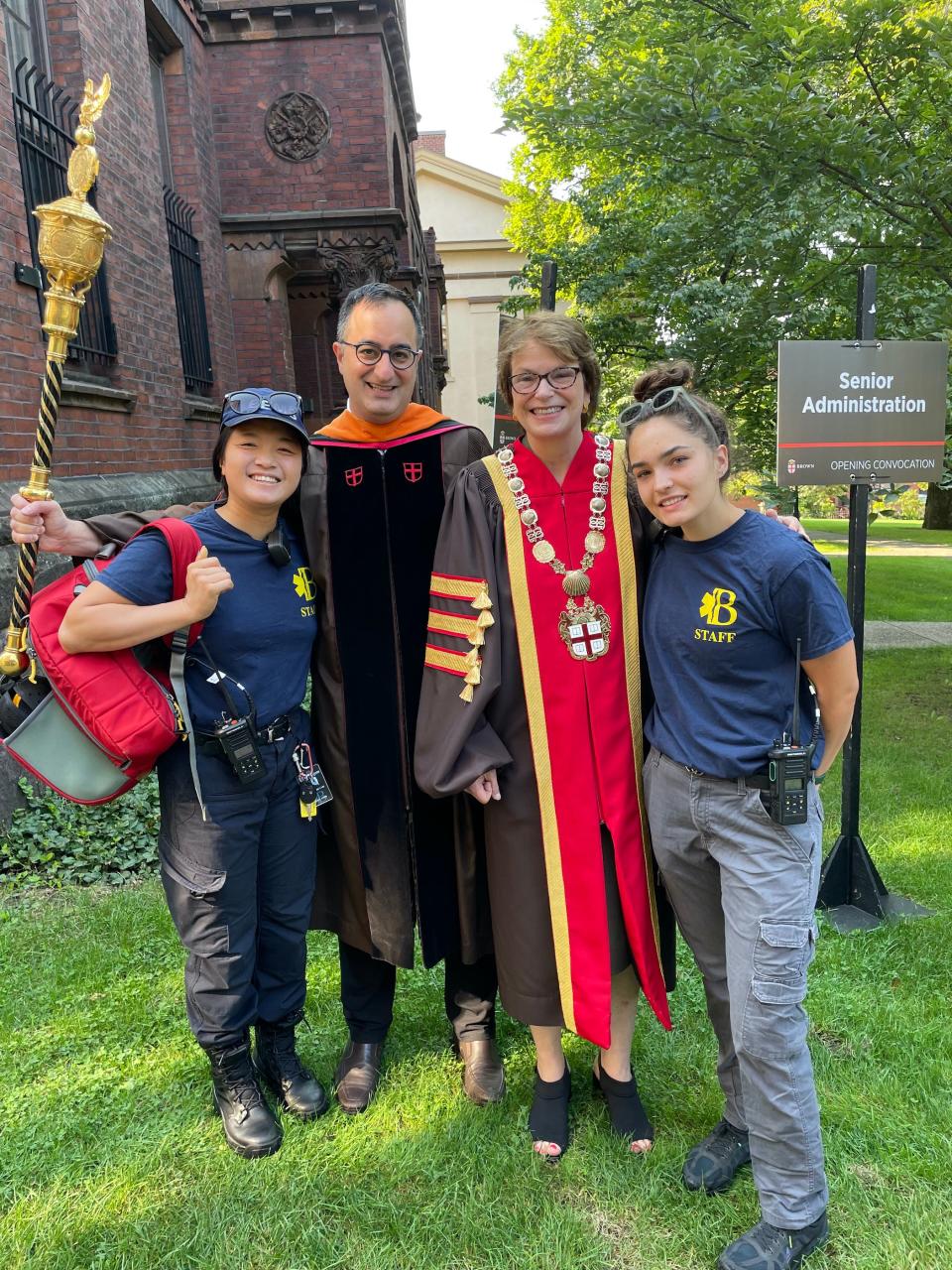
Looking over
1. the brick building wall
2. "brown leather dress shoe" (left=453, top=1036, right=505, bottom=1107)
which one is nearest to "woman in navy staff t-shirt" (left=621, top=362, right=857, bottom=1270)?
"brown leather dress shoe" (left=453, top=1036, right=505, bottom=1107)

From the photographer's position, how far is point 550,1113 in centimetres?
240

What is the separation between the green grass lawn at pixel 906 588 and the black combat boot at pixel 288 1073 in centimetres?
777

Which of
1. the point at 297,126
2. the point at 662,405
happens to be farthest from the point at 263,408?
the point at 297,126

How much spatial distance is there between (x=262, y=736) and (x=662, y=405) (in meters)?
1.30

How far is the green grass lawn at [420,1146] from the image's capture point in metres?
2.09

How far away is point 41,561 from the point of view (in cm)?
452

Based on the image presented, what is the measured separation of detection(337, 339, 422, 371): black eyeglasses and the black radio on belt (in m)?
1.01

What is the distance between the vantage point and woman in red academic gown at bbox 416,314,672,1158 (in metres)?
2.17

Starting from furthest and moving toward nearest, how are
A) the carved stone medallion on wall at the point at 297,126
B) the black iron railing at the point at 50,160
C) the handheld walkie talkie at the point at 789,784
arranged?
1. the carved stone medallion on wall at the point at 297,126
2. the black iron railing at the point at 50,160
3. the handheld walkie talkie at the point at 789,784

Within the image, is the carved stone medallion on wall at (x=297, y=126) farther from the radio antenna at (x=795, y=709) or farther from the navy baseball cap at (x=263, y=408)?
the radio antenna at (x=795, y=709)

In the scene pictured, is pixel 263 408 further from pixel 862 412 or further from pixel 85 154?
pixel 862 412

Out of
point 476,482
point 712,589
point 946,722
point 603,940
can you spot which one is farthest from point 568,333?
point 946,722

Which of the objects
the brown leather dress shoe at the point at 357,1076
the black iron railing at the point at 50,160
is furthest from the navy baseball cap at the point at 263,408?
the black iron railing at the point at 50,160

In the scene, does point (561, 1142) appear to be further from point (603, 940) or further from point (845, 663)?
point (845, 663)
